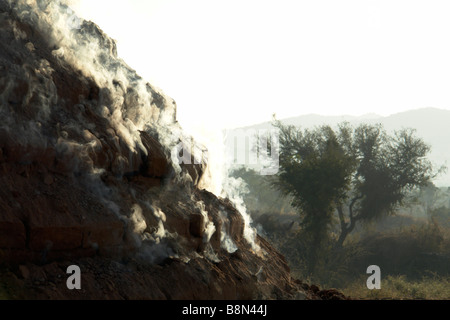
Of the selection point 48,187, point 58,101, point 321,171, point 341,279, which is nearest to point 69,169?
point 48,187

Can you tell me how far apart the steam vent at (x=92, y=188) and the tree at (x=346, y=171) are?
13.8 meters

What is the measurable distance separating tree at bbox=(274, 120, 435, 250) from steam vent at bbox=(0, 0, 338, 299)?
1381 cm

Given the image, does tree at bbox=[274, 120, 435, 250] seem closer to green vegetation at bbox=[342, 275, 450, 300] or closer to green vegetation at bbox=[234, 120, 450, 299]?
green vegetation at bbox=[234, 120, 450, 299]

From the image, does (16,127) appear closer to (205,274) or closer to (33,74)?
(33,74)

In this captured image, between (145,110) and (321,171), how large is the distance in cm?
1517

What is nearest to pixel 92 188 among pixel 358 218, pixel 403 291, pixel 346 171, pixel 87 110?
pixel 87 110

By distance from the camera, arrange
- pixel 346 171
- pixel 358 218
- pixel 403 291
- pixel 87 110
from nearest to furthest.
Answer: pixel 87 110 < pixel 403 291 < pixel 346 171 < pixel 358 218

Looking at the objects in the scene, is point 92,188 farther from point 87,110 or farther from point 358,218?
point 358,218

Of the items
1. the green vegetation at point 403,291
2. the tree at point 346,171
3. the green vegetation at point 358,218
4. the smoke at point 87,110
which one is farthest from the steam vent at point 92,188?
the tree at point 346,171

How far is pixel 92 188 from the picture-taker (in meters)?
6.38

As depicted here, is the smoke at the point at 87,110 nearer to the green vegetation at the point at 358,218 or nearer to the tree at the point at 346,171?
the green vegetation at the point at 358,218

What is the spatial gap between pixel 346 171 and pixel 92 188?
58.4 ft

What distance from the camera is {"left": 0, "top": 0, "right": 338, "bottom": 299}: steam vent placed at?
543 centimetres

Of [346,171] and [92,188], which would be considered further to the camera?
[346,171]
